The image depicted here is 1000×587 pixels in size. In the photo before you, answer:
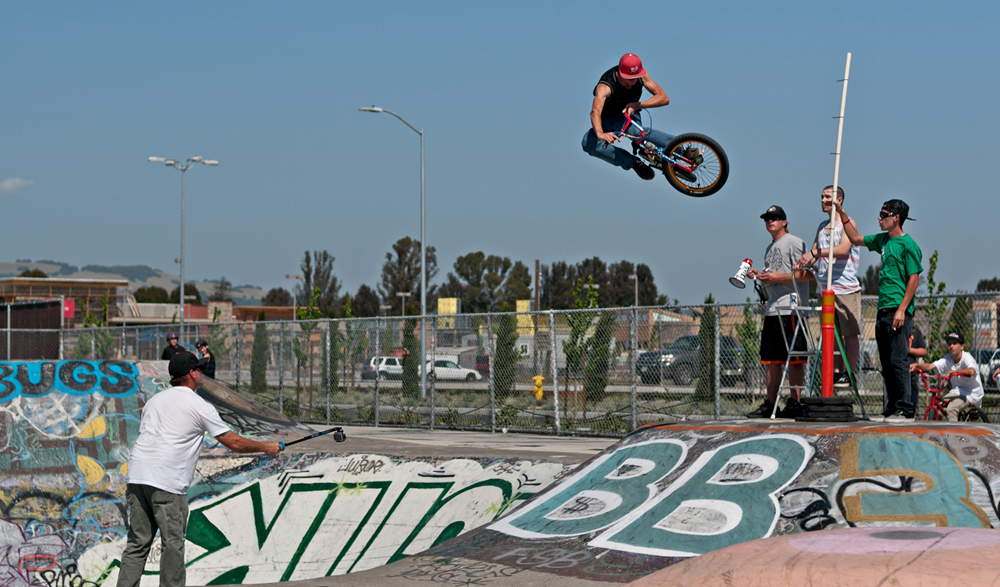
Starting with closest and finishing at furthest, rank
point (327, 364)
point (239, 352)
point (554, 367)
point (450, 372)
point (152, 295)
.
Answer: point (554, 367), point (450, 372), point (327, 364), point (239, 352), point (152, 295)

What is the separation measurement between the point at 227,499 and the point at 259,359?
38.5ft

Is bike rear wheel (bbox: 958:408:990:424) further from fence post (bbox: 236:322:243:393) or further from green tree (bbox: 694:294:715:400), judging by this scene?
fence post (bbox: 236:322:243:393)

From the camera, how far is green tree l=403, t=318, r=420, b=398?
17.2 meters

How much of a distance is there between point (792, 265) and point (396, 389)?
35.1ft

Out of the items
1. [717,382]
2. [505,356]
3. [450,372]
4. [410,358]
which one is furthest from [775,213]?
[410,358]

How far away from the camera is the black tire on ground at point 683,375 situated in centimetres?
1311

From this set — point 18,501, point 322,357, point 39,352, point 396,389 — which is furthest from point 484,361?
point 39,352

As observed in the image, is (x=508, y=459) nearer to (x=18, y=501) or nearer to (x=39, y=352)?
(x=18, y=501)

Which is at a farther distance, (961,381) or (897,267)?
(961,381)

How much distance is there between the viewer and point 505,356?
15.7 meters

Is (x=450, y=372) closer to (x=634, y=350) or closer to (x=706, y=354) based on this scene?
(x=634, y=350)

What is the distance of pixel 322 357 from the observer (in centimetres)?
1898

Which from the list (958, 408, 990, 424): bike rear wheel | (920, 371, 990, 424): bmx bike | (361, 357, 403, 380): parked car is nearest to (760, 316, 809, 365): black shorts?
(920, 371, 990, 424): bmx bike

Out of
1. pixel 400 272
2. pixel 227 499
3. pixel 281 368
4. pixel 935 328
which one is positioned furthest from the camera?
pixel 400 272
